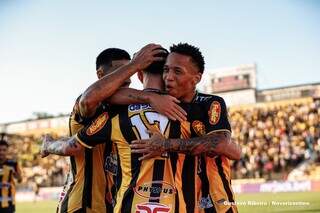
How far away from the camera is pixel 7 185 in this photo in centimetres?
1287

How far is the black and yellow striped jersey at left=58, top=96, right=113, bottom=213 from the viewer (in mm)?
4793

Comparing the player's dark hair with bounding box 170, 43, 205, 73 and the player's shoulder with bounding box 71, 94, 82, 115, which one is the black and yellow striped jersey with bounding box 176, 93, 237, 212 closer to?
the player's dark hair with bounding box 170, 43, 205, 73

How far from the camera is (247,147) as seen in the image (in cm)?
3250

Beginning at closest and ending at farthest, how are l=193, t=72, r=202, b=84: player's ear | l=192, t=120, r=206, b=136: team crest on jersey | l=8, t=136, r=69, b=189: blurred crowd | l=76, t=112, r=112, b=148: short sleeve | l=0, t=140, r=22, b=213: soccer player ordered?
l=76, t=112, r=112, b=148: short sleeve < l=192, t=120, r=206, b=136: team crest on jersey < l=193, t=72, r=202, b=84: player's ear < l=0, t=140, r=22, b=213: soccer player < l=8, t=136, r=69, b=189: blurred crowd

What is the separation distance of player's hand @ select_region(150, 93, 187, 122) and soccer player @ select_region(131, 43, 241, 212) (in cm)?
16

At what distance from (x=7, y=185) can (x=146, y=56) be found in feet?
31.8

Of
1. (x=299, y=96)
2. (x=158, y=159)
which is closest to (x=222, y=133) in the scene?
(x=158, y=159)

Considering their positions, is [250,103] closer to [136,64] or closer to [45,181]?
[45,181]

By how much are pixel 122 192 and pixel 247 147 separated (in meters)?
29.1

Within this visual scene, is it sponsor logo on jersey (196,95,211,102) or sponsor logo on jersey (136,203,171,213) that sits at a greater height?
sponsor logo on jersey (196,95,211,102)

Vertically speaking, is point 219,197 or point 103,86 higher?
point 103,86

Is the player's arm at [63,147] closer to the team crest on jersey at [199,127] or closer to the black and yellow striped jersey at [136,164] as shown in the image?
the black and yellow striped jersey at [136,164]

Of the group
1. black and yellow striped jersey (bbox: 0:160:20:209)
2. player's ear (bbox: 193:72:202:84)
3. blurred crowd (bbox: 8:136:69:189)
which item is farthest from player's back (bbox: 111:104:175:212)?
blurred crowd (bbox: 8:136:69:189)

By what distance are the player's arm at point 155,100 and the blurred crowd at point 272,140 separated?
26.4 meters
